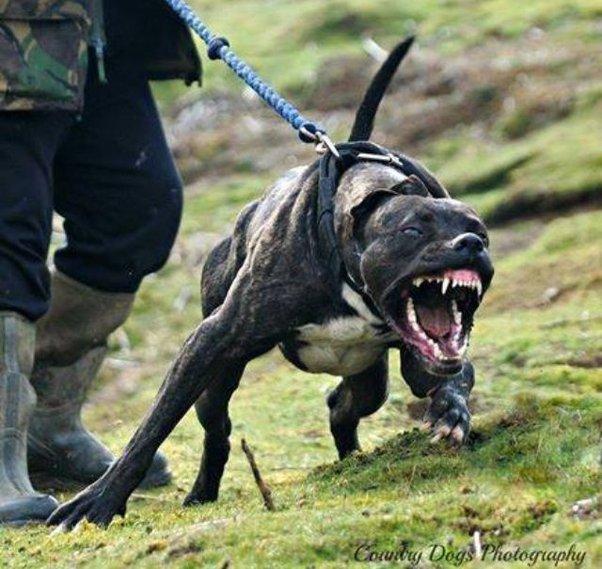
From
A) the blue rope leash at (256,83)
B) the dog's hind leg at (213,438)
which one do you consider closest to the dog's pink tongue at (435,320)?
the blue rope leash at (256,83)

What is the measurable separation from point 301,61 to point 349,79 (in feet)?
5.00

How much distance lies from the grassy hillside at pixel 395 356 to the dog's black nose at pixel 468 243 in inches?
30.0

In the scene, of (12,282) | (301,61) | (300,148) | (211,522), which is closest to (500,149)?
(300,148)

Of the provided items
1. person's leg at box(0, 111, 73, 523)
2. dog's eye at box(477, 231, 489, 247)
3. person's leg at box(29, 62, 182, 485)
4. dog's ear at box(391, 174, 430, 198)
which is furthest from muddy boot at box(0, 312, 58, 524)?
dog's eye at box(477, 231, 489, 247)

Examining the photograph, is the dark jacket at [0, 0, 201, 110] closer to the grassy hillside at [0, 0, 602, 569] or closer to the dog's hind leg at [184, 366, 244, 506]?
the dog's hind leg at [184, 366, 244, 506]

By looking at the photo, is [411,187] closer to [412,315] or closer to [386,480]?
[412,315]

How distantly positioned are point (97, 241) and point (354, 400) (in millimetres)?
1518

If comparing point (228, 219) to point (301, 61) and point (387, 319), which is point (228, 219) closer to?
point (301, 61)

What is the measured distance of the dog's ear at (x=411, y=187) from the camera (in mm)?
6277

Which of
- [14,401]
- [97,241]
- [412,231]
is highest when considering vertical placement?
[412,231]

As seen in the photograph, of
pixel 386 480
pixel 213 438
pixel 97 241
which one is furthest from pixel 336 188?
pixel 97 241

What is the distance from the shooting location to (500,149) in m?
17.5

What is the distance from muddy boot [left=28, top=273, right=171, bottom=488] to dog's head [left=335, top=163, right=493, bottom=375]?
2446 mm

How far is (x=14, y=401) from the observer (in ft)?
23.8
